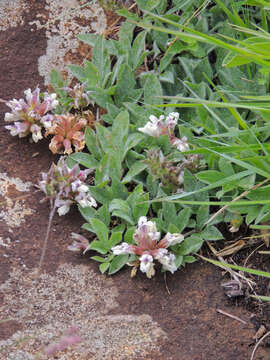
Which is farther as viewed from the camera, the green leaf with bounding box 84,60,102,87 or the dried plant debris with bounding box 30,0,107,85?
the dried plant debris with bounding box 30,0,107,85

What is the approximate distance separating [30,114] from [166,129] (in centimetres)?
60

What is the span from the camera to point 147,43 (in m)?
2.79

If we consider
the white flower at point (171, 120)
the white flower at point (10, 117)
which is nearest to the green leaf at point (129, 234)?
the white flower at point (171, 120)

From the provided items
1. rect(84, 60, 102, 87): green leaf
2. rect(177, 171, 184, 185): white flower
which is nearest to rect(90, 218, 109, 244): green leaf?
rect(177, 171, 184, 185): white flower

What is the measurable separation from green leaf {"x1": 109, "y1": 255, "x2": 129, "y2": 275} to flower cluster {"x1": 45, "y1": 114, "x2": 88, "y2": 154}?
57 centimetres

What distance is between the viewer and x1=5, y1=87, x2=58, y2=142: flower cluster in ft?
7.98

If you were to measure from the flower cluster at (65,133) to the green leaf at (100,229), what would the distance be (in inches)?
17.3

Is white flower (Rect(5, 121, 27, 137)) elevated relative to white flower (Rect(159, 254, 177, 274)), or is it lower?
elevated

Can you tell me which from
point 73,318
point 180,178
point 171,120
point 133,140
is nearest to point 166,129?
point 171,120

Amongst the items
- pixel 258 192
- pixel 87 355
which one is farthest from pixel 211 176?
pixel 87 355

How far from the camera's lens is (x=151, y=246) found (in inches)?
81.0

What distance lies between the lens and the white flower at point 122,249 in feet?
6.69

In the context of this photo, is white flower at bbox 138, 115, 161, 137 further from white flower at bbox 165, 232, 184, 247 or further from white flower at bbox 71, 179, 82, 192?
white flower at bbox 165, 232, 184, 247

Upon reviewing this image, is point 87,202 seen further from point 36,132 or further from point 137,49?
point 137,49
